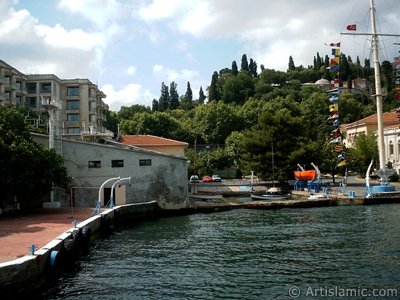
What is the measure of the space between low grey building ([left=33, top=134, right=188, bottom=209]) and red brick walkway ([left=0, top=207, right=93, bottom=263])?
4.19 metres

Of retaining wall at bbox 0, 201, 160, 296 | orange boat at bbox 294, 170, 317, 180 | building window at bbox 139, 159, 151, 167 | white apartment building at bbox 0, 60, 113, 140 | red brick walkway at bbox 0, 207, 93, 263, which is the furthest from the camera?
white apartment building at bbox 0, 60, 113, 140

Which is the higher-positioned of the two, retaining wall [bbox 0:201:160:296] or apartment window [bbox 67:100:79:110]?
apartment window [bbox 67:100:79:110]

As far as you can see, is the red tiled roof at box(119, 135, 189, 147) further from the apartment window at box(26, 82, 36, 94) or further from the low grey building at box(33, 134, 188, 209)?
the apartment window at box(26, 82, 36, 94)

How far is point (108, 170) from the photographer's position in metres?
37.9

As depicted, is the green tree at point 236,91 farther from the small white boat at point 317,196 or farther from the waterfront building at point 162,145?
the small white boat at point 317,196

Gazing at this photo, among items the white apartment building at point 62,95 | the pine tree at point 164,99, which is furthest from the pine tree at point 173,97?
the white apartment building at point 62,95

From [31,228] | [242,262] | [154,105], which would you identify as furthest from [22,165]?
[154,105]

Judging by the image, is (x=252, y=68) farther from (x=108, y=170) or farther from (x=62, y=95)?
(x=108, y=170)

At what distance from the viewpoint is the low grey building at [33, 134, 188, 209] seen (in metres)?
37.6

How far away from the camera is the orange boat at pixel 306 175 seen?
2068 inches

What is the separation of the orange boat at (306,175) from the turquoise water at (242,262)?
20.7 m

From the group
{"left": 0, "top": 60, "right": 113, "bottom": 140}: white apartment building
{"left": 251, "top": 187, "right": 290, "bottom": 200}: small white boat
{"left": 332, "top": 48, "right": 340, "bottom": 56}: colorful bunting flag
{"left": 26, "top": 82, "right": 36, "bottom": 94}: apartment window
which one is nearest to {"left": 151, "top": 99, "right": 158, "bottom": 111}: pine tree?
{"left": 0, "top": 60, "right": 113, "bottom": 140}: white apartment building

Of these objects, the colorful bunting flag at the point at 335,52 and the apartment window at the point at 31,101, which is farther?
the apartment window at the point at 31,101

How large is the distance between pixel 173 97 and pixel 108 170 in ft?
425
